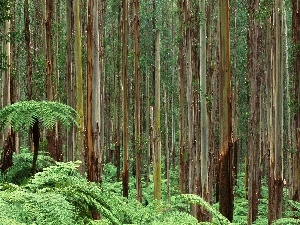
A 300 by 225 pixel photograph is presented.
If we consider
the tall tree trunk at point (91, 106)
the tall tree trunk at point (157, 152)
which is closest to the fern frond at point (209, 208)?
the tall tree trunk at point (91, 106)

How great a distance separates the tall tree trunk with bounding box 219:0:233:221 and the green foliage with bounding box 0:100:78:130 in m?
2.73

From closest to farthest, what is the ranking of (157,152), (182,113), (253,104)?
(253,104), (157,152), (182,113)

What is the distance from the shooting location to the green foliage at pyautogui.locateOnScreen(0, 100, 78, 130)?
306 cm

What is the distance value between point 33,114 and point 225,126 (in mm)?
2981

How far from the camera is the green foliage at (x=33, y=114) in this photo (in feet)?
10.0

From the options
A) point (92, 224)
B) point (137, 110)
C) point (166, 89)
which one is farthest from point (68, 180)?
point (166, 89)

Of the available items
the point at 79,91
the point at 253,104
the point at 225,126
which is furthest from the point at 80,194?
the point at 253,104

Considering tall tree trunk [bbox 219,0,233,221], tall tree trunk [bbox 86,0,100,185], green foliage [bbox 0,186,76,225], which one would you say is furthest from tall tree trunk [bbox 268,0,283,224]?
green foliage [bbox 0,186,76,225]

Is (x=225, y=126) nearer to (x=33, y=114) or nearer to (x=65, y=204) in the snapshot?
(x=33, y=114)

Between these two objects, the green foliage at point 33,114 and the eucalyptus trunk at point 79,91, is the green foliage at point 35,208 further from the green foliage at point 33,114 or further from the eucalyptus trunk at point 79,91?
the eucalyptus trunk at point 79,91

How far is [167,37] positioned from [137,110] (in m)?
15.3

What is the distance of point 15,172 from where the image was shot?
388 centimetres

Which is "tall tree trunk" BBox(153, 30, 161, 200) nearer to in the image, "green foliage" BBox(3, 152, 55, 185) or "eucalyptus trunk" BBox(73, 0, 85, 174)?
"eucalyptus trunk" BBox(73, 0, 85, 174)

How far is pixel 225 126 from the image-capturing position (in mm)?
5488
